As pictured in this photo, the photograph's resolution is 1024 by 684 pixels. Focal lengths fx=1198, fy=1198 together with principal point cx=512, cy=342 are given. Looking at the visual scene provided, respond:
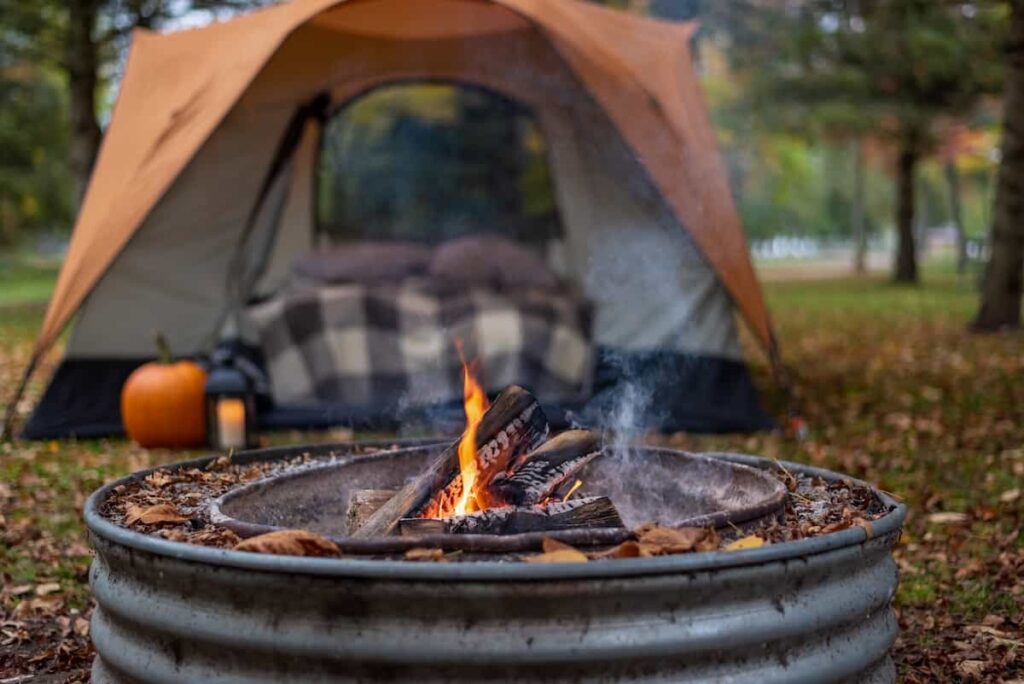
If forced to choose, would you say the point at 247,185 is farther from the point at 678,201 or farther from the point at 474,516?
the point at 474,516

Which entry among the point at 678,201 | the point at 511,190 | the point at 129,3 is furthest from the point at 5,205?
the point at 678,201

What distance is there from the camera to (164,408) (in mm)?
5754

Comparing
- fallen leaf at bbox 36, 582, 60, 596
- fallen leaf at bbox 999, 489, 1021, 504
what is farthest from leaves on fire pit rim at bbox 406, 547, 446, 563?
fallen leaf at bbox 999, 489, 1021, 504

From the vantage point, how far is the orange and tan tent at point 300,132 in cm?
533

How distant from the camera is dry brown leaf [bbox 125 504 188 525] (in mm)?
2402

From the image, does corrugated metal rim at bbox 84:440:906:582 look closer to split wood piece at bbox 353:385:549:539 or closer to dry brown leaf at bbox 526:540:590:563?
dry brown leaf at bbox 526:540:590:563

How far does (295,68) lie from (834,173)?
39.5 metres

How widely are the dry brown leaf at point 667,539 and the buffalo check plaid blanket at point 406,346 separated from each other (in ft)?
14.5

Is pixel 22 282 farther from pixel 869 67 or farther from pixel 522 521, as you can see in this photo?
pixel 522 521

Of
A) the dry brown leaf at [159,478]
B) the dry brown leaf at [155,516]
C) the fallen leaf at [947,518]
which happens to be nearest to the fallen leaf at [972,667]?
the fallen leaf at [947,518]

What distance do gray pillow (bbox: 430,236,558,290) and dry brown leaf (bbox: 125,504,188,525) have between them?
4.77 metres

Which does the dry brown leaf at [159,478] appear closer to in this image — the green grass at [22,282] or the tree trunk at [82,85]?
the tree trunk at [82,85]

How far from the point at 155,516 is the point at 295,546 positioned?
1.67ft

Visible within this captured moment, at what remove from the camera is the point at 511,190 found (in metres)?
8.31
